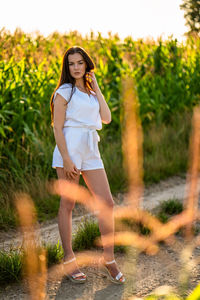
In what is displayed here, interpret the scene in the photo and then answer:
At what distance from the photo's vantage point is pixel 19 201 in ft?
14.7

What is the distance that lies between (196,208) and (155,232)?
1110 millimetres

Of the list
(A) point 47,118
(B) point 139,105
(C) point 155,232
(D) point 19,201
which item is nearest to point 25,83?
(A) point 47,118

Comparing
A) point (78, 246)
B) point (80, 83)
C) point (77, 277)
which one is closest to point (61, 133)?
point (80, 83)

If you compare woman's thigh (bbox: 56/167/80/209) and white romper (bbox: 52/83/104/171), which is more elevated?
white romper (bbox: 52/83/104/171)

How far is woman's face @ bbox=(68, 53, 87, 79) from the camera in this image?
2.79 metres

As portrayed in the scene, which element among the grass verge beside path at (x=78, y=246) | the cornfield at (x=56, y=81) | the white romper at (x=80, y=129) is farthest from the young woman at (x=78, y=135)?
the cornfield at (x=56, y=81)

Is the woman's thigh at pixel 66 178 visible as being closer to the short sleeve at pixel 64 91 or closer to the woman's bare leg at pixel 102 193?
the woman's bare leg at pixel 102 193

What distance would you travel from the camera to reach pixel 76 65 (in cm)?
279

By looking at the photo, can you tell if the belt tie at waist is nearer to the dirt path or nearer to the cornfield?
the dirt path


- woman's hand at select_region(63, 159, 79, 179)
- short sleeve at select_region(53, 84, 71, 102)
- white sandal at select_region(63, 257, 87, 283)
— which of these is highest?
short sleeve at select_region(53, 84, 71, 102)

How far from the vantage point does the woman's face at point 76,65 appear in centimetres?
279

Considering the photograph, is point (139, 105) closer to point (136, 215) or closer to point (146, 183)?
point (146, 183)

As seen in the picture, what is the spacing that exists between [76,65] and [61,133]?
1.77ft

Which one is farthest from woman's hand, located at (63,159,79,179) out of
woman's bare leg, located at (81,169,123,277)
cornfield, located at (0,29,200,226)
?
cornfield, located at (0,29,200,226)
